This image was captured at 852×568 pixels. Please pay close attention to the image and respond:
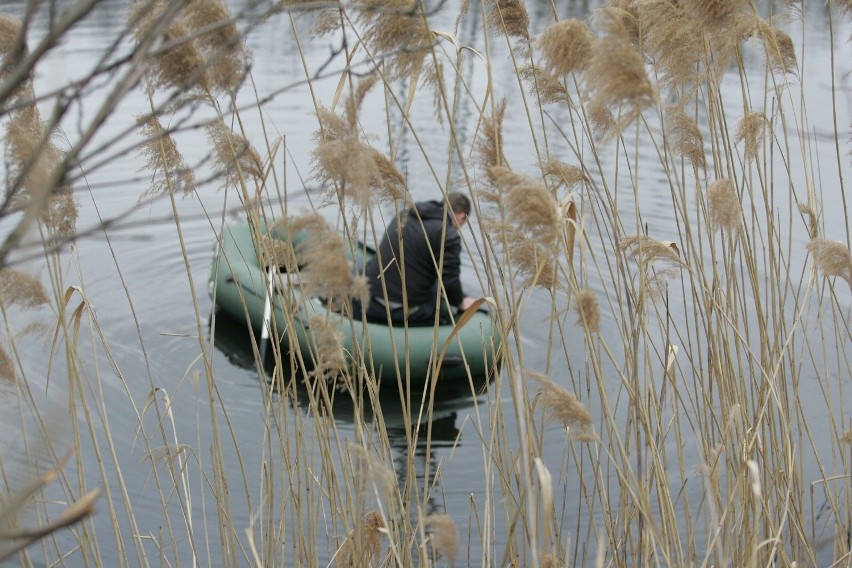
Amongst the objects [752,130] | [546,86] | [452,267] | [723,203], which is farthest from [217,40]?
[452,267]

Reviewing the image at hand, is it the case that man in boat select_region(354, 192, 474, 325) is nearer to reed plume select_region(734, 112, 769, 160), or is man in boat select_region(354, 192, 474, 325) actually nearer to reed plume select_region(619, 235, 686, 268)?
reed plume select_region(734, 112, 769, 160)

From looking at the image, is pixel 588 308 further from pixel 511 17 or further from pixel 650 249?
pixel 511 17

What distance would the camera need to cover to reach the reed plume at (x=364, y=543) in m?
1.75

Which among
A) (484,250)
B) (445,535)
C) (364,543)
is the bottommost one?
(364,543)

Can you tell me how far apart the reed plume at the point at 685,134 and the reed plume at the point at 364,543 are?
3.28ft

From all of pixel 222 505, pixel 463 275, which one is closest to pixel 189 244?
pixel 463 275

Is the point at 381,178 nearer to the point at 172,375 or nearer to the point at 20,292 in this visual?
the point at 20,292

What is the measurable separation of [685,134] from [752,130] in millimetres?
256

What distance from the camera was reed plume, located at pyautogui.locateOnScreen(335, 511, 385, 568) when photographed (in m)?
1.75

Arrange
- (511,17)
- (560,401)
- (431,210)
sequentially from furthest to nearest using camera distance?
(431,210)
(511,17)
(560,401)

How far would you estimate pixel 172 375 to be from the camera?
520cm

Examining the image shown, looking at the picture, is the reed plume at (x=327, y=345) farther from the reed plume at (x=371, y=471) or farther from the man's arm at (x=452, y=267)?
the man's arm at (x=452, y=267)

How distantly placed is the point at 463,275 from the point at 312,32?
5.26 metres

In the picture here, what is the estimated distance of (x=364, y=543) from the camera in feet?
6.04
